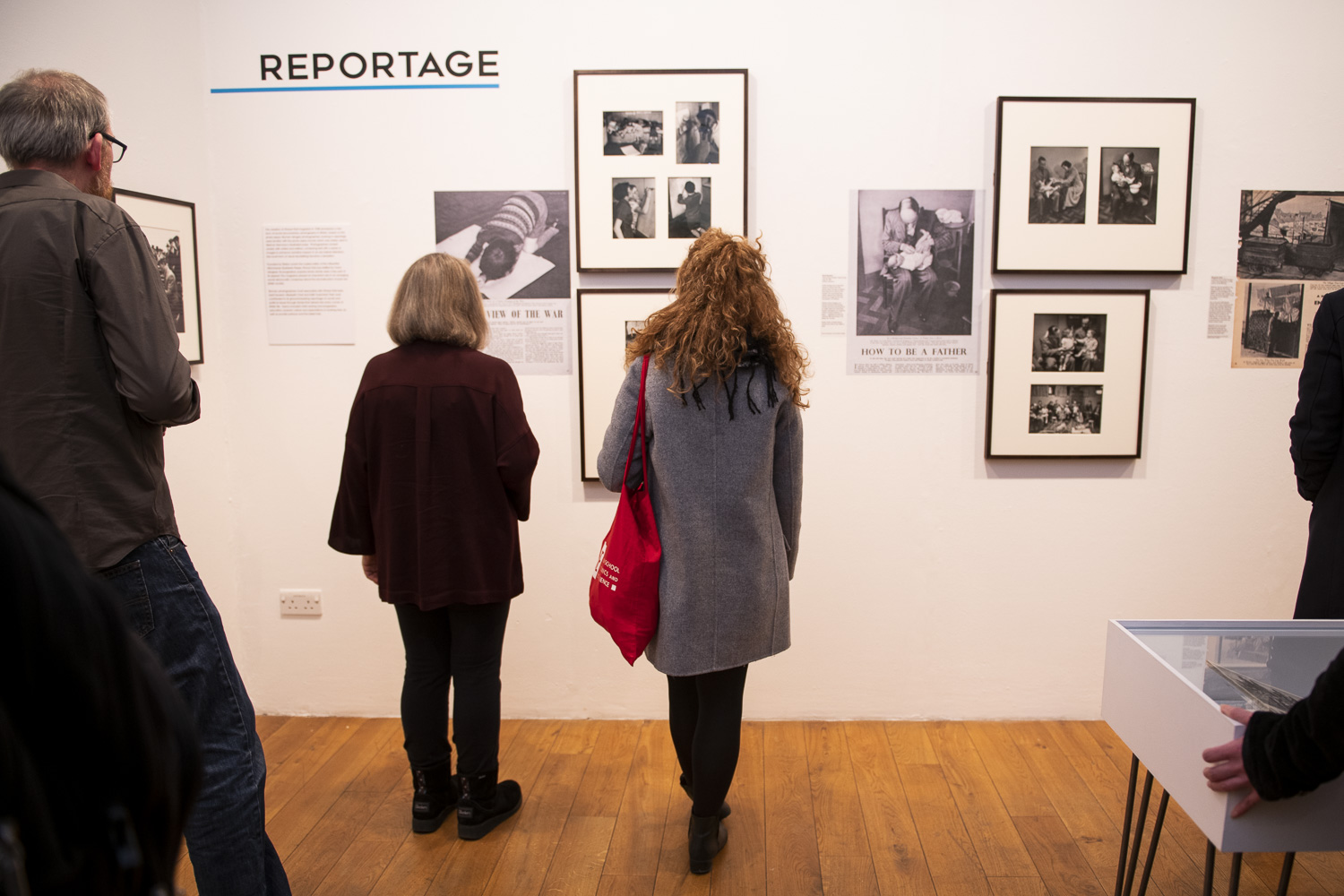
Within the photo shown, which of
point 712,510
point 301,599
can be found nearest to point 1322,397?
point 712,510

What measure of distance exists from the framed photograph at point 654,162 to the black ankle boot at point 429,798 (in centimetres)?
172

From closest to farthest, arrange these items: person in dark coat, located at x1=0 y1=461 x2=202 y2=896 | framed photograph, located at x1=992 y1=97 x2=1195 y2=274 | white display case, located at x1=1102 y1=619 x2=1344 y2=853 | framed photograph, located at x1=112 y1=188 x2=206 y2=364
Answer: person in dark coat, located at x1=0 y1=461 x2=202 y2=896
white display case, located at x1=1102 y1=619 x2=1344 y2=853
framed photograph, located at x1=112 y1=188 x2=206 y2=364
framed photograph, located at x1=992 y1=97 x2=1195 y2=274

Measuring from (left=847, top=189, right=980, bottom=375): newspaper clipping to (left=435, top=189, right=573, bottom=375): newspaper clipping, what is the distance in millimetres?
1053

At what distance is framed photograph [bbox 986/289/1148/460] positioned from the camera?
285cm

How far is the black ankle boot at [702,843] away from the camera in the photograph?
214cm

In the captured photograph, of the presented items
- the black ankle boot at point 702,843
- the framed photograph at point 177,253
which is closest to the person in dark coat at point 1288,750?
the black ankle boot at point 702,843

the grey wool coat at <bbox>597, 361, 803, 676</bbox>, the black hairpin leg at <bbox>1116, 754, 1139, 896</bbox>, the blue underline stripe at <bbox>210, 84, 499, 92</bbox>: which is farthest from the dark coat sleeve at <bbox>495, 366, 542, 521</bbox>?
the black hairpin leg at <bbox>1116, 754, 1139, 896</bbox>

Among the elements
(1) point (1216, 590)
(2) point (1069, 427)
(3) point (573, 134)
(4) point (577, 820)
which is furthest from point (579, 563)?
(1) point (1216, 590)

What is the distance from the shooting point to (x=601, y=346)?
291 centimetres

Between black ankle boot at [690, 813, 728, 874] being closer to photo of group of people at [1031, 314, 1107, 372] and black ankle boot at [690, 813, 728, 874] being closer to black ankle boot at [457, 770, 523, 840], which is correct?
black ankle boot at [457, 770, 523, 840]

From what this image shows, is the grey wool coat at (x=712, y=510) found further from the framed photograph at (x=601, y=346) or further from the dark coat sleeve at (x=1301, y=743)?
the dark coat sleeve at (x=1301, y=743)

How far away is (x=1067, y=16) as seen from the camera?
274 centimetres

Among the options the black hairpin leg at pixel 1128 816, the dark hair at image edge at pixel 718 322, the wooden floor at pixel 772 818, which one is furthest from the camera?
the wooden floor at pixel 772 818

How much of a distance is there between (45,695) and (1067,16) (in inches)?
129
